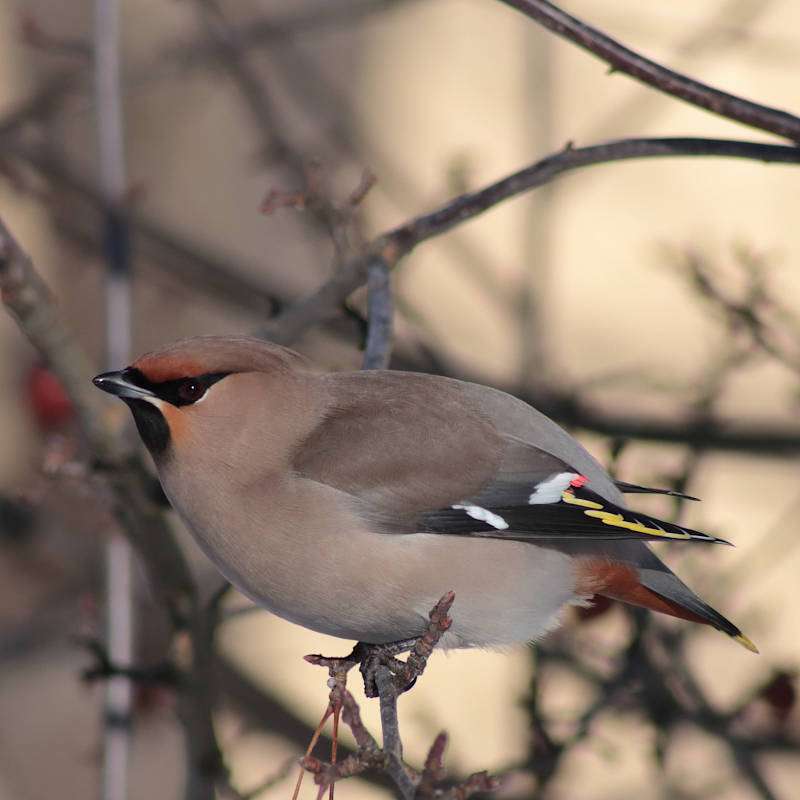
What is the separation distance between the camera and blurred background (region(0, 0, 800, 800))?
4.53m

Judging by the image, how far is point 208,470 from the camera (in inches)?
94.7

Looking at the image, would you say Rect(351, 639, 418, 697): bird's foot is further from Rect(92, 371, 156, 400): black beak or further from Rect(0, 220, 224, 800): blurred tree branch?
Rect(92, 371, 156, 400): black beak

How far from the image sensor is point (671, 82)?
230cm

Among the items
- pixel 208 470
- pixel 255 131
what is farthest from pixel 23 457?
pixel 208 470

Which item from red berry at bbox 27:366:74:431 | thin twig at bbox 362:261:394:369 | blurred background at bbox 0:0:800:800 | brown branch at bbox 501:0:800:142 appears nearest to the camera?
brown branch at bbox 501:0:800:142

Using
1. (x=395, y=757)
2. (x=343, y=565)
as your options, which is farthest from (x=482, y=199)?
(x=395, y=757)

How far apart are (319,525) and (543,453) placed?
502 mm

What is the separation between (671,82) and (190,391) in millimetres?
1080

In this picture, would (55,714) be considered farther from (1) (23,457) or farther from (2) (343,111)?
(2) (343,111)

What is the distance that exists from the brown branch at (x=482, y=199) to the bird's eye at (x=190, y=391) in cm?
40

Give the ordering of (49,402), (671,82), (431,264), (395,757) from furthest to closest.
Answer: (431,264) → (49,402) → (671,82) → (395,757)

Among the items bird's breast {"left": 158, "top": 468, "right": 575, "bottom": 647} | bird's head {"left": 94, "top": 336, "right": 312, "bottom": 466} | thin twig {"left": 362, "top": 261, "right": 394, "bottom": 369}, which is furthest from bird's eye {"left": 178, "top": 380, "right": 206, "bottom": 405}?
thin twig {"left": 362, "top": 261, "right": 394, "bottom": 369}

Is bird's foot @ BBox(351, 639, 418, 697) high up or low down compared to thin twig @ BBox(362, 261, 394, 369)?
down

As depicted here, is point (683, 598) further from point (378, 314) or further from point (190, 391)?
point (190, 391)
